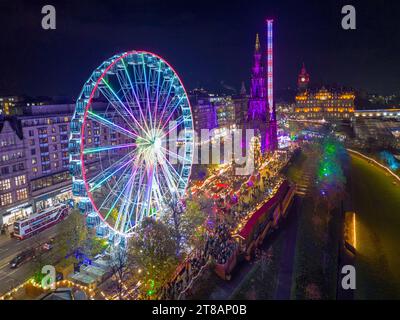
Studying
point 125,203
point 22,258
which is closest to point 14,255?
point 22,258

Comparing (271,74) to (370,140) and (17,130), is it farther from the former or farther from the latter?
(17,130)

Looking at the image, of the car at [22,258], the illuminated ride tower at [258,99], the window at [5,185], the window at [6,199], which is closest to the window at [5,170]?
the window at [5,185]

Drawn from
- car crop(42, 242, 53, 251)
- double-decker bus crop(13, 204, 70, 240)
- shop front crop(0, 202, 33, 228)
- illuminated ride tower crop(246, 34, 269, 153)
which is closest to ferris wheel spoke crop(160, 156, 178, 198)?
car crop(42, 242, 53, 251)

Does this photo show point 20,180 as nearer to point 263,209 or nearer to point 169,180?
point 169,180

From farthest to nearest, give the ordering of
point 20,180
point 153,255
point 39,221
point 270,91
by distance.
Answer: point 270,91 < point 20,180 < point 39,221 < point 153,255

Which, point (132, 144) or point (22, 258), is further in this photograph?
point (22, 258)

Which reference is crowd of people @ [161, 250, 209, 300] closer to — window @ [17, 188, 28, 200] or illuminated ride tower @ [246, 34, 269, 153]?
window @ [17, 188, 28, 200]
